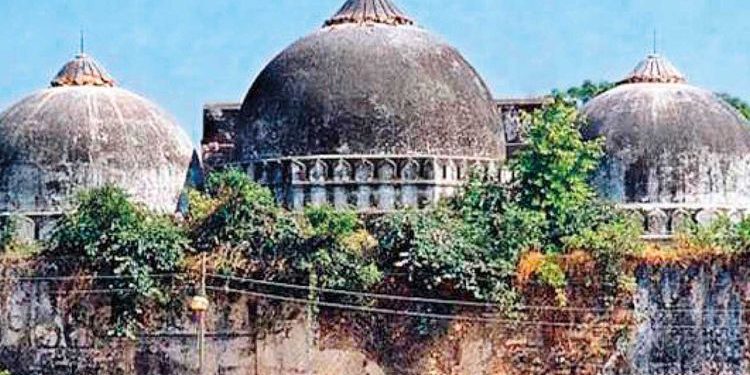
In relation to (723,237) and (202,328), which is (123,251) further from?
(723,237)

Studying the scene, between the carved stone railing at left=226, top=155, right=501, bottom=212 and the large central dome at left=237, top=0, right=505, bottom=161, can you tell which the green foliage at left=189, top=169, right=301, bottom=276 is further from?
the large central dome at left=237, top=0, right=505, bottom=161

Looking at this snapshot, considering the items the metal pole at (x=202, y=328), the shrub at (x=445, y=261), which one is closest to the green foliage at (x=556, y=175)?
the shrub at (x=445, y=261)

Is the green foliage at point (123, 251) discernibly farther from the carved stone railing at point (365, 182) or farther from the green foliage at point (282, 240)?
the carved stone railing at point (365, 182)

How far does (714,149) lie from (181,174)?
857 cm

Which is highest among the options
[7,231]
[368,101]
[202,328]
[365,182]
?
[368,101]

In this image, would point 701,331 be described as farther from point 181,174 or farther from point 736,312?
point 181,174

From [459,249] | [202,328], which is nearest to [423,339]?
[459,249]

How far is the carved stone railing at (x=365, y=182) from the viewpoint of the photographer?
102 feet

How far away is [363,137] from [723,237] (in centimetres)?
562

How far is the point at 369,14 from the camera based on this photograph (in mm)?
33188

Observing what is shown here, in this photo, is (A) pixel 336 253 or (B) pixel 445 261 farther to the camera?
(A) pixel 336 253

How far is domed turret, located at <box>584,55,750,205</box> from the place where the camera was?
31969mm

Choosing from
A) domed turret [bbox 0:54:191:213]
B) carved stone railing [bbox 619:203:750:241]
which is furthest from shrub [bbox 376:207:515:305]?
domed turret [bbox 0:54:191:213]

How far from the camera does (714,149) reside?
32031 mm
